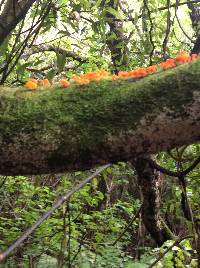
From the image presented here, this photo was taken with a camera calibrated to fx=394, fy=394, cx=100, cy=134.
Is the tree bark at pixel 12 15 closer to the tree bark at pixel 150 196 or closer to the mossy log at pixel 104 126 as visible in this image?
the mossy log at pixel 104 126

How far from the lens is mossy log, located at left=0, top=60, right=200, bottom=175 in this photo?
136 cm

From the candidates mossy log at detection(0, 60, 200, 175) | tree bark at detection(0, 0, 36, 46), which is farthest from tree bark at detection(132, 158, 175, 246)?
mossy log at detection(0, 60, 200, 175)

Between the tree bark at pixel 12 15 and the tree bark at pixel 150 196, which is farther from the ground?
the tree bark at pixel 12 15

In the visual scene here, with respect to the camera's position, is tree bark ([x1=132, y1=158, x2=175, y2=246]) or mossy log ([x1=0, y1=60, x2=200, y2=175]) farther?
tree bark ([x1=132, y1=158, x2=175, y2=246])

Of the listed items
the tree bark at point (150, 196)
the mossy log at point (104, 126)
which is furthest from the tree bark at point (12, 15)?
the tree bark at point (150, 196)

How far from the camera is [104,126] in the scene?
1399 millimetres

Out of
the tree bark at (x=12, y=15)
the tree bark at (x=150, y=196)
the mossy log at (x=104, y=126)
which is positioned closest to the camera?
the mossy log at (x=104, y=126)

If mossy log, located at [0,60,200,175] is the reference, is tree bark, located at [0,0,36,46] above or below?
above

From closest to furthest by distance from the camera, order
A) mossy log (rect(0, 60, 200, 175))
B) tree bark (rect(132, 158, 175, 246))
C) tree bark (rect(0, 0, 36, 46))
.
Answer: mossy log (rect(0, 60, 200, 175)), tree bark (rect(0, 0, 36, 46)), tree bark (rect(132, 158, 175, 246))

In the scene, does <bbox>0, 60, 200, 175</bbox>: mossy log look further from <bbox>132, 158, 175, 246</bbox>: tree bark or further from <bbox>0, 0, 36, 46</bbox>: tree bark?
<bbox>132, 158, 175, 246</bbox>: tree bark

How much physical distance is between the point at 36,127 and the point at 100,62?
3614 millimetres

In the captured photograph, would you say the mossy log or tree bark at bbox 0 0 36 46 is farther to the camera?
tree bark at bbox 0 0 36 46

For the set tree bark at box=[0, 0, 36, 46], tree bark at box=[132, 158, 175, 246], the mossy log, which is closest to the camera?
the mossy log

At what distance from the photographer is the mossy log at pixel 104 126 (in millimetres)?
1361
